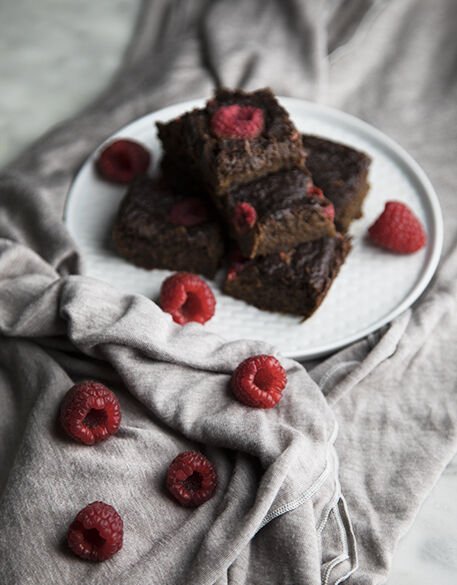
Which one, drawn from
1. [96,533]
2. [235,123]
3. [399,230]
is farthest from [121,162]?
[96,533]

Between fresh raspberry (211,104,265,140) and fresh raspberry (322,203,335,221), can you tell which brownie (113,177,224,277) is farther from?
fresh raspberry (322,203,335,221)

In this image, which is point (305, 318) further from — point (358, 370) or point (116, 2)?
point (116, 2)

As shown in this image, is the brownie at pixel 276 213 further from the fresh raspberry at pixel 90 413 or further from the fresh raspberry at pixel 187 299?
the fresh raspberry at pixel 90 413

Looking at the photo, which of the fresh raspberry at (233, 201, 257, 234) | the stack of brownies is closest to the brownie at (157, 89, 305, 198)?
the stack of brownies

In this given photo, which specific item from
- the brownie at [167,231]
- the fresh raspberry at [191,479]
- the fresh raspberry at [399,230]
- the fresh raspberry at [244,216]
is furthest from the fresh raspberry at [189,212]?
the fresh raspberry at [191,479]

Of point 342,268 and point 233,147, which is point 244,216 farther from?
point 342,268

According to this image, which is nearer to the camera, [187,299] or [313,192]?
[187,299]

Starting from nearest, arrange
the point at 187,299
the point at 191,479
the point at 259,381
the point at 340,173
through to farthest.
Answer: the point at 191,479
the point at 259,381
the point at 187,299
the point at 340,173
